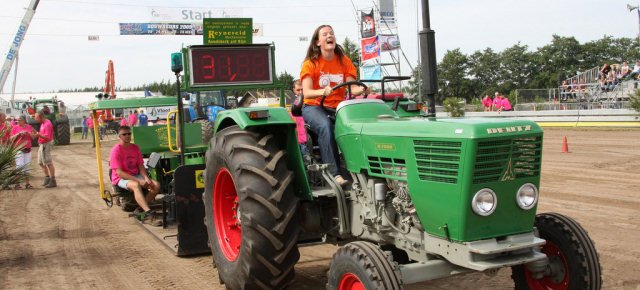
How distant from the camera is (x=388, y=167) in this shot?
12.3 feet

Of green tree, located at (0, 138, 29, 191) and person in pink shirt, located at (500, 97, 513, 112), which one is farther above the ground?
person in pink shirt, located at (500, 97, 513, 112)

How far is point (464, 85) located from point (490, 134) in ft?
177

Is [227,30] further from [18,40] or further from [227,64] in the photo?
[18,40]

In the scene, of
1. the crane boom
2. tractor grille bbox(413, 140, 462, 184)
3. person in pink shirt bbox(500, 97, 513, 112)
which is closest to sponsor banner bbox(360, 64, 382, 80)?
person in pink shirt bbox(500, 97, 513, 112)

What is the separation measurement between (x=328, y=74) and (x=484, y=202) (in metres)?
2.00

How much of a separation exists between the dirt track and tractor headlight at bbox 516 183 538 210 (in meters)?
1.40

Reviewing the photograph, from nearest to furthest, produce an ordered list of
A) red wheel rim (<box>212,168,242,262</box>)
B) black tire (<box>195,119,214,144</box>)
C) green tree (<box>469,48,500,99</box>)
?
1. red wheel rim (<box>212,168,242,262</box>)
2. black tire (<box>195,119,214,144</box>)
3. green tree (<box>469,48,500,99</box>)

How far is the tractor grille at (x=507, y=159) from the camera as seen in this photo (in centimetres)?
321

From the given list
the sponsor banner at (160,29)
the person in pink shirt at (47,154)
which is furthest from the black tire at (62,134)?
the sponsor banner at (160,29)

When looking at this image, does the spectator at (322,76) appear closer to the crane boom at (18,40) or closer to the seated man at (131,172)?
the seated man at (131,172)

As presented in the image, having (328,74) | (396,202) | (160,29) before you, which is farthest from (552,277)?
(160,29)

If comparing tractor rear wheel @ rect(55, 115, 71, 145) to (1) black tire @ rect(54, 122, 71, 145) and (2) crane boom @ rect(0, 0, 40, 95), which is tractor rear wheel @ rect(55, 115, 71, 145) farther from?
(2) crane boom @ rect(0, 0, 40, 95)

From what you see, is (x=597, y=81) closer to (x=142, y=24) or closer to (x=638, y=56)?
(x=638, y=56)

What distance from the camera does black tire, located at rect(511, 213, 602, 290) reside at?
3584mm
